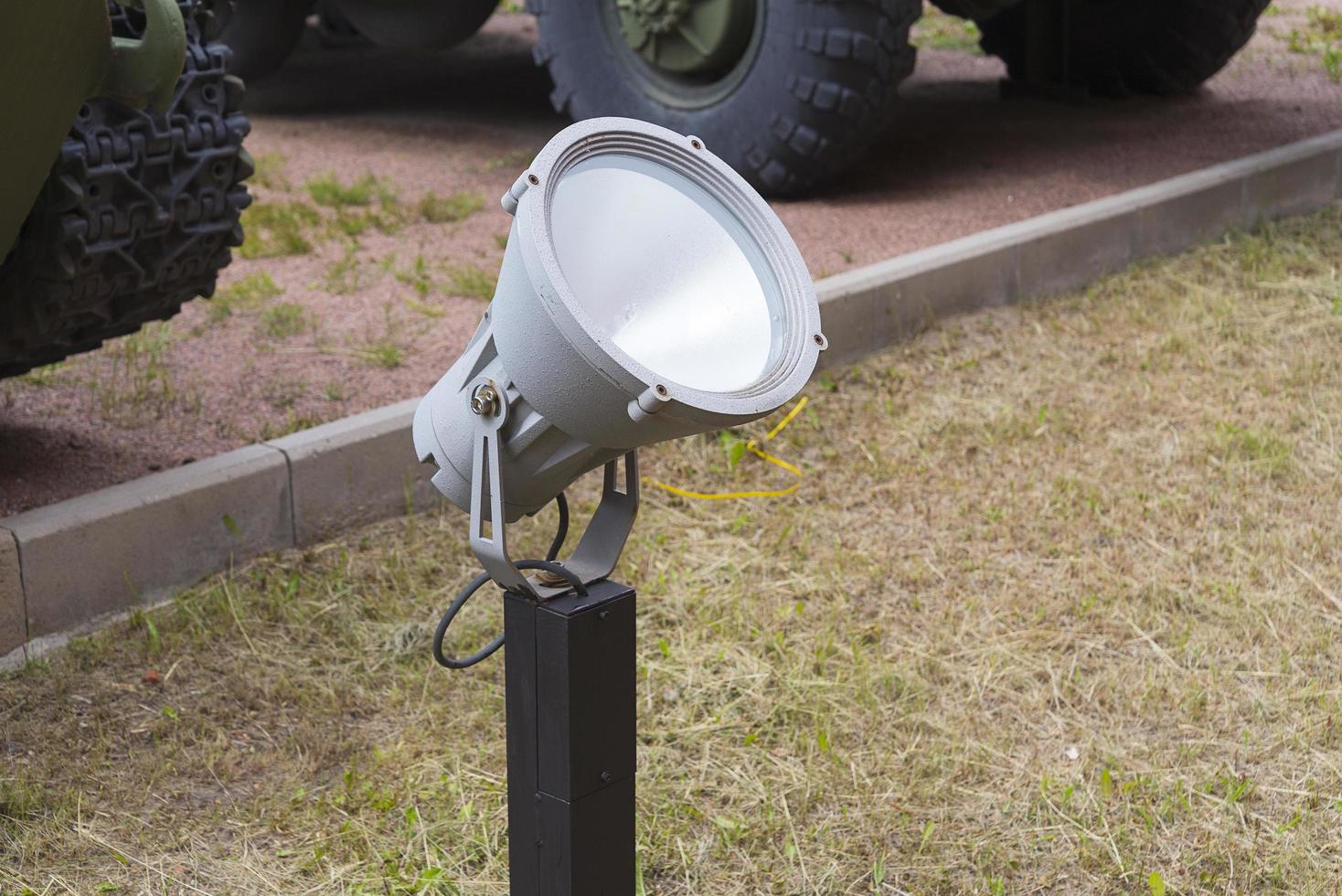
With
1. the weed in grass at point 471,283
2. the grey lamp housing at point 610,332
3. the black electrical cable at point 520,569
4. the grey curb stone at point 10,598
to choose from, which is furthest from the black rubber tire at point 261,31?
the grey lamp housing at point 610,332

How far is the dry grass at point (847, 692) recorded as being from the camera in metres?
2.20

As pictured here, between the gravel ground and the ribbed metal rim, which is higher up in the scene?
the ribbed metal rim

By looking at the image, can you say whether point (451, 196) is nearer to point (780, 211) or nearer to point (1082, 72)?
point (780, 211)

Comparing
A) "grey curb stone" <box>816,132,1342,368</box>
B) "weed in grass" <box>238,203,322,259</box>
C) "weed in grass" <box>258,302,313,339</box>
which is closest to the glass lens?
"grey curb stone" <box>816,132,1342,368</box>

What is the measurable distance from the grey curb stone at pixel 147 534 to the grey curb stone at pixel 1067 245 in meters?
1.62

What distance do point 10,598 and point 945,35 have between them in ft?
25.6

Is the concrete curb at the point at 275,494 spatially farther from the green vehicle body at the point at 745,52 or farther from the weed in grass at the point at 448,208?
the weed in grass at the point at 448,208

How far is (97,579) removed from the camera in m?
2.74

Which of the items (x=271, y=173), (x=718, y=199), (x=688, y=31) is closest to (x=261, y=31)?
(x=271, y=173)

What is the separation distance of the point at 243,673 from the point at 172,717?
17 centimetres

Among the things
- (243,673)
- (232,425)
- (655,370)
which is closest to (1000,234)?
(232,425)

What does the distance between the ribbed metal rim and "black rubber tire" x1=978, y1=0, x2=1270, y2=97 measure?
5616 millimetres

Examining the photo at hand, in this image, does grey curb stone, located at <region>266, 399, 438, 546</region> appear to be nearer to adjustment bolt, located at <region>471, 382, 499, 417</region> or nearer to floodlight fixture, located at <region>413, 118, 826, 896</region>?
floodlight fixture, located at <region>413, 118, 826, 896</region>

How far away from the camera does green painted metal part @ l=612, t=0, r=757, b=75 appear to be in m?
5.08
